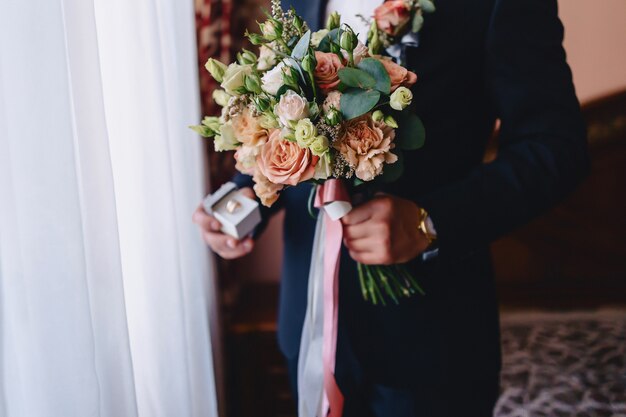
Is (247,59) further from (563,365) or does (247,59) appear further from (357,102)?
(563,365)

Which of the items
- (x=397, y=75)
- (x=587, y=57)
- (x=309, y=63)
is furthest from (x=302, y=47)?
(x=587, y=57)

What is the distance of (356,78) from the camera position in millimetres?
739

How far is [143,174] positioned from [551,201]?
2.51ft

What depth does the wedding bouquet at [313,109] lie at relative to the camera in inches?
29.1

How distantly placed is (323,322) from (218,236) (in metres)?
0.28

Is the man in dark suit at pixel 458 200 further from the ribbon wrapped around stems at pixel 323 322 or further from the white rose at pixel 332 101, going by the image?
the white rose at pixel 332 101

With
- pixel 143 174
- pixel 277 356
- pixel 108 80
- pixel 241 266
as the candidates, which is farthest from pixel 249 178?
pixel 241 266

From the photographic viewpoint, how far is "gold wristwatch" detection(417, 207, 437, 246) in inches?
37.0

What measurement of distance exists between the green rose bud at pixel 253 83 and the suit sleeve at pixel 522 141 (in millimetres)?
367

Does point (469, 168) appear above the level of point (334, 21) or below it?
below

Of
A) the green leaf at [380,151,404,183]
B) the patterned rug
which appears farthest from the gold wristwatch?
the patterned rug

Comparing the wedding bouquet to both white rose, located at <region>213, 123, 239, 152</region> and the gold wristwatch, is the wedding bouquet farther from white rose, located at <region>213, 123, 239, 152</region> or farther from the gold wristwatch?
the gold wristwatch

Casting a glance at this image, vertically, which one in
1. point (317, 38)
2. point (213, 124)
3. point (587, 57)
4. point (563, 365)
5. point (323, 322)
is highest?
point (587, 57)

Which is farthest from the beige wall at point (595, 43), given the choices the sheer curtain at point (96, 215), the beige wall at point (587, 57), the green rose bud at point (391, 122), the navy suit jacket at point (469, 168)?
the green rose bud at point (391, 122)
